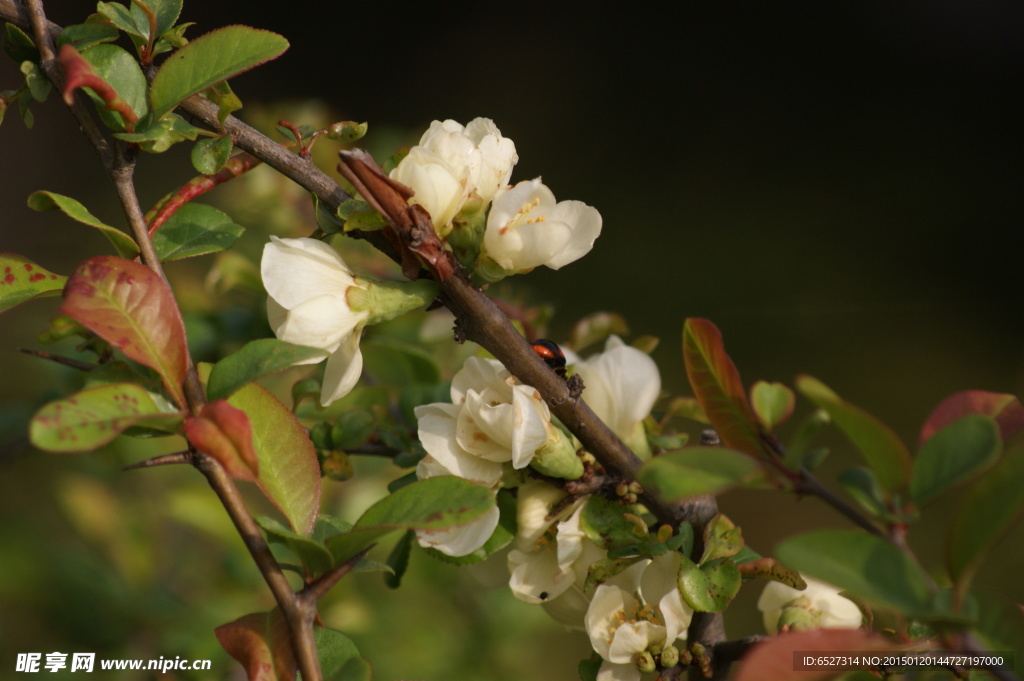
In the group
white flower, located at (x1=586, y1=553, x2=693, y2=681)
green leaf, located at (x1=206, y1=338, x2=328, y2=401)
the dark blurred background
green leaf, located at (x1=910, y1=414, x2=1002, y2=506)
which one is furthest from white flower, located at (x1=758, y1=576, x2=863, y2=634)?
the dark blurred background

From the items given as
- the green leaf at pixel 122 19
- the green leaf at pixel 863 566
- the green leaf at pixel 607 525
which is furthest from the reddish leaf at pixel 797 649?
the green leaf at pixel 122 19

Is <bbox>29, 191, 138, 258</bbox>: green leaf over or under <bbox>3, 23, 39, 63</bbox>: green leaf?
under

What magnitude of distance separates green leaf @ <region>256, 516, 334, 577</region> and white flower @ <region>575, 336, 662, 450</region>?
18cm

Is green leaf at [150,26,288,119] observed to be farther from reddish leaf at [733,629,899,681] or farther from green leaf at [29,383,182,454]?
reddish leaf at [733,629,899,681]

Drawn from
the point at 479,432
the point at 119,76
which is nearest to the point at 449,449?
the point at 479,432

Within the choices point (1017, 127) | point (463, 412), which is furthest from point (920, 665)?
point (1017, 127)

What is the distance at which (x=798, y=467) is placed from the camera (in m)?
0.29

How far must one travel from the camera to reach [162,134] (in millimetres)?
332

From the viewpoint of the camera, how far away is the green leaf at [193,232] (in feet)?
1.28

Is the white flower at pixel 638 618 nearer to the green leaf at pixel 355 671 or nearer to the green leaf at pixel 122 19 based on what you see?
the green leaf at pixel 355 671

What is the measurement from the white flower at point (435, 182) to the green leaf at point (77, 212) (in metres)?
0.12

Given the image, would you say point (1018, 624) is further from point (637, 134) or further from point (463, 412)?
point (637, 134)

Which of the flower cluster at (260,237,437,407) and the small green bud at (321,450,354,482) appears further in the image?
the small green bud at (321,450,354,482)

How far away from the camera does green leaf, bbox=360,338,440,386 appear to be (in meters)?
0.60
